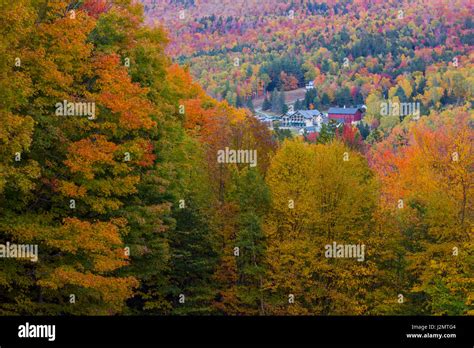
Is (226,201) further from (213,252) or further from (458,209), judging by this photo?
(458,209)

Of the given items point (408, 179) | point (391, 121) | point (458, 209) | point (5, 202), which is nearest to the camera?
point (5, 202)

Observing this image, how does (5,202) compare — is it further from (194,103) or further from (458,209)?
(194,103)

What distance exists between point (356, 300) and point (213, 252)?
8.35 meters

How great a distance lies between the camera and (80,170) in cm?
2442

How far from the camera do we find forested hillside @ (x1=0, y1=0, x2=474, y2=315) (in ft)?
78.2

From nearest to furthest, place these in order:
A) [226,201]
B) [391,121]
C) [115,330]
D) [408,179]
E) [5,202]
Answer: [115,330]
[5,202]
[226,201]
[408,179]
[391,121]

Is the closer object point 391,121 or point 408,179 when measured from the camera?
point 408,179

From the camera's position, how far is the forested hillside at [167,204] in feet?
78.2

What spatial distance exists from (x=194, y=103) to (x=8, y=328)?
36.1 m

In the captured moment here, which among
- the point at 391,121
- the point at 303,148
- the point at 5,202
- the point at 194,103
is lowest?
the point at 5,202

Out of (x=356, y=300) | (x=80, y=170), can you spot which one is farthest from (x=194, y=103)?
(x=80, y=170)

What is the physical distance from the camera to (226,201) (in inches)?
Result: 1654

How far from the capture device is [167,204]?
32.2 m

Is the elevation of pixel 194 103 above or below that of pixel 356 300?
above
